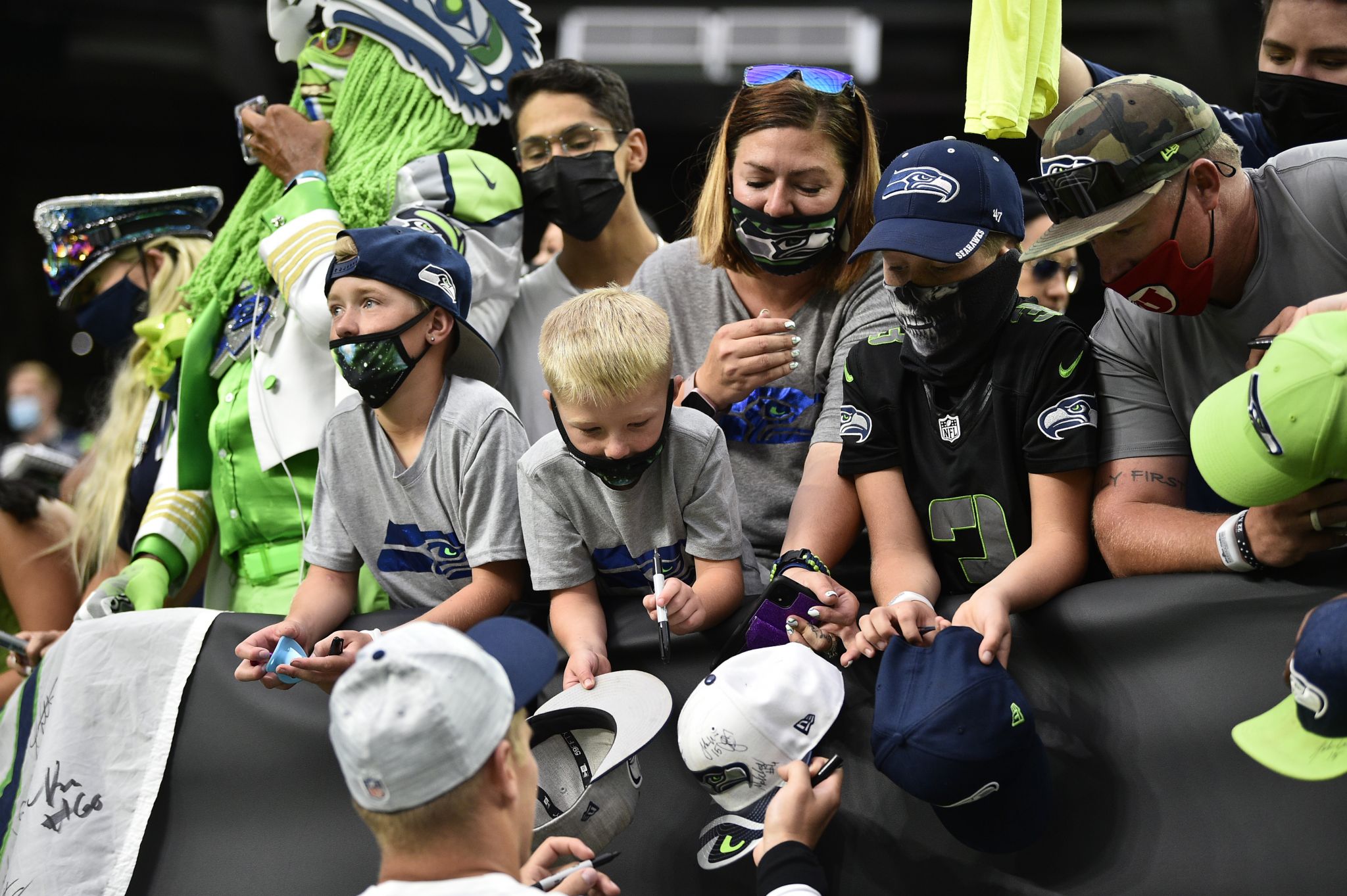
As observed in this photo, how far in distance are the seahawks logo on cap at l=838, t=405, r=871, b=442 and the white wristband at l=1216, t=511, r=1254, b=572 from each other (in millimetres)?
646

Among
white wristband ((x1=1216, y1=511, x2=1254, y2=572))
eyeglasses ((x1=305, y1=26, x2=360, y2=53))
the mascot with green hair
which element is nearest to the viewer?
white wristband ((x1=1216, y1=511, x2=1254, y2=572))

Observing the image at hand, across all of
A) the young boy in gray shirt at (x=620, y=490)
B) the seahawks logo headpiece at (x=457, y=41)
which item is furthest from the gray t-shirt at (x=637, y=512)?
the seahawks logo headpiece at (x=457, y=41)

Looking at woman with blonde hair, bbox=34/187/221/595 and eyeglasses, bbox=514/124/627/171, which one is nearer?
eyeglasses, bbox=514/124/627/171

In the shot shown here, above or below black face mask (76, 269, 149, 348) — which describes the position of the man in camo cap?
above

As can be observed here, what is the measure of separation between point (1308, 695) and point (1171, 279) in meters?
0.76

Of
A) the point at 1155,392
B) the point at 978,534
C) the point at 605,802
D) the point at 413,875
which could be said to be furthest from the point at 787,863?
the point at 1155,392

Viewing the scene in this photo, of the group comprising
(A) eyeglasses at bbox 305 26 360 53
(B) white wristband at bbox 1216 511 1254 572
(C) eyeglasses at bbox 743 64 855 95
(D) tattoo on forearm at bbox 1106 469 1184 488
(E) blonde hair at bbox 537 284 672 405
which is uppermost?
(A) eyeglasses at bbox 305 26 360 53

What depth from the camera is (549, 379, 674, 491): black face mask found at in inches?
91.1

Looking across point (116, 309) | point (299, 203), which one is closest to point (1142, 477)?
point (299, 203)

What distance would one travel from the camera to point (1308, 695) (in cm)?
164

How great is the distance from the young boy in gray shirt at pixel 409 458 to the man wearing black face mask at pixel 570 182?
51 centimetres

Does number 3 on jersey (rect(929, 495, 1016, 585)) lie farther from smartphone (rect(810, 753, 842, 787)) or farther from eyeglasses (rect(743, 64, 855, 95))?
eyeglasses (rect(743, 64, 855, 95))

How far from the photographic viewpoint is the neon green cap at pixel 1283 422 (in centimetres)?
168

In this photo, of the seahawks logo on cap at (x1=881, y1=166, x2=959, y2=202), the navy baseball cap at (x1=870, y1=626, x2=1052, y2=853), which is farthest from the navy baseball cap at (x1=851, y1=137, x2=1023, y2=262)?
the navy baseball cap at (x1=870, y1=626, x2=1052, y2=853)
